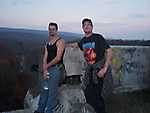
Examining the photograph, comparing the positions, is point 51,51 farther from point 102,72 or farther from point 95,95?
point 95,95

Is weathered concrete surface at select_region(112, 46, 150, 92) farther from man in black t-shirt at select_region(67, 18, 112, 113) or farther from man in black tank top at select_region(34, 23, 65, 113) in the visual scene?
man in black tank top at select_region(34, 23, 65, 113)

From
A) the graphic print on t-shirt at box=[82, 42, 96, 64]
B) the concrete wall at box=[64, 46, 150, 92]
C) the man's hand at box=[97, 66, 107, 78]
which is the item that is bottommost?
the concrete wall at box=[64, 46, 150, 92]

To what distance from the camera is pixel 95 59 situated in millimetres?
5590

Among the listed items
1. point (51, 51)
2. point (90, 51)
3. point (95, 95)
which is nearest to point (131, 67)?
point (95, 95)

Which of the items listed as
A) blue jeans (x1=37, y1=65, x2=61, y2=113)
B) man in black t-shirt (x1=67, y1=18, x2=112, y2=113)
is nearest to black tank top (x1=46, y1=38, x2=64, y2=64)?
blue jeans (x1=37, y1=65, x2=61, y2=113)

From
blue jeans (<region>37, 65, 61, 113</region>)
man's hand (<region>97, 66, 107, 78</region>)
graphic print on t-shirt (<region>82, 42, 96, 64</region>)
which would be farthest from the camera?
blue jeans (<region>37, 65, 61, 113</region>)

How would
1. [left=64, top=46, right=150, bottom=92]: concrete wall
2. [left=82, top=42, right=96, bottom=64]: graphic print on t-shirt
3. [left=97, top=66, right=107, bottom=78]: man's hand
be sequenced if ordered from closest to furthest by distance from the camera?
[left=97, top=66, right=107, bottom=78]: man's hand < [left=82, top=42, right=96, bottom=64]: graphic print on t-shirt < [left=64, top=46, right=150, bottom=92]: concrete wall

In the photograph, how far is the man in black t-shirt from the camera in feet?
18.0

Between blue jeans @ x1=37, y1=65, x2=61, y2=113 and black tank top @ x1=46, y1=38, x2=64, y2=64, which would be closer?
black tank top @ x1=46, y1=38, x2=64, y2=64

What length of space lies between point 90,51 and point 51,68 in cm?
75

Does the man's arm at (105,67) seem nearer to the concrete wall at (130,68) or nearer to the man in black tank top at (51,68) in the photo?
the man in black tank top at (51,68)

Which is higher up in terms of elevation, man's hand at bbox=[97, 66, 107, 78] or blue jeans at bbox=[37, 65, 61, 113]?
man's hand at bbox=[97, 66, 107, 78]

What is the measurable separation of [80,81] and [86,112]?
3.21 ft

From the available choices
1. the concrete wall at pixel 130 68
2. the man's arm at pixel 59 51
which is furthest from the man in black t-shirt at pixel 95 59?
the concrete wall at pixel 130 68
